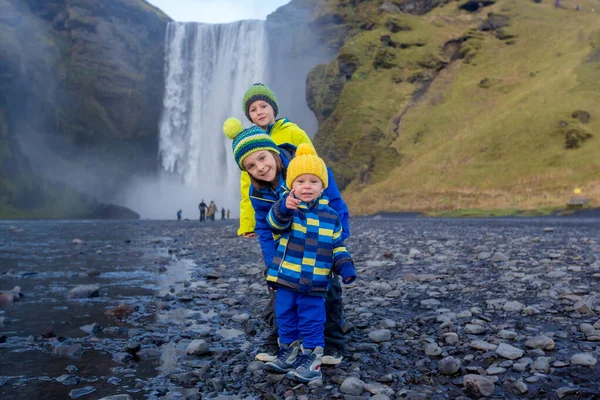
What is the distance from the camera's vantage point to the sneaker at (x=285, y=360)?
3.52m

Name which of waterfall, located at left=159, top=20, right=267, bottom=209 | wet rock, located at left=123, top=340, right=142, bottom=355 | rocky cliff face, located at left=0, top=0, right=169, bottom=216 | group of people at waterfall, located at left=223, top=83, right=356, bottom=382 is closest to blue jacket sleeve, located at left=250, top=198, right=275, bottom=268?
group of people at waterfall, located at left=223, top=83, right=356, bottom=382

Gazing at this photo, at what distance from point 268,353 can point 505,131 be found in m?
40.3

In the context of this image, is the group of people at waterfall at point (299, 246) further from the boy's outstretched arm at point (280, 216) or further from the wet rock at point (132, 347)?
the wet rock at point (132, 347)

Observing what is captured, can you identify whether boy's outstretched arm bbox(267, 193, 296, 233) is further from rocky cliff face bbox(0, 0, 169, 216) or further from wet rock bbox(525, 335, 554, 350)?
rocky cliff face bbox(0, 0, 169, 216)

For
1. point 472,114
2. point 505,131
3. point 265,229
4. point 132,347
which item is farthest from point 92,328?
point 472,114

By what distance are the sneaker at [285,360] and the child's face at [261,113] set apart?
2.10m

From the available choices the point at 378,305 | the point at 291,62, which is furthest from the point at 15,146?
the point at 378,305

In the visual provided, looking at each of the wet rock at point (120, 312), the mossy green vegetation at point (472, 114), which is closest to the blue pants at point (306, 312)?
the wet rock at point (120, 312)

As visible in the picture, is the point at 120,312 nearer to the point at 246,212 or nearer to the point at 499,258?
the point at 246,212

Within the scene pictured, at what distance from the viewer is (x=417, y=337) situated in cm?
412

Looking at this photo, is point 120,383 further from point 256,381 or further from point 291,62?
point 291,62

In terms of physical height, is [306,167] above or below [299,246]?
above

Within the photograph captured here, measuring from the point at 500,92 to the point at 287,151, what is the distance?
165ft

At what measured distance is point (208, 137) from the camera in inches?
2388
